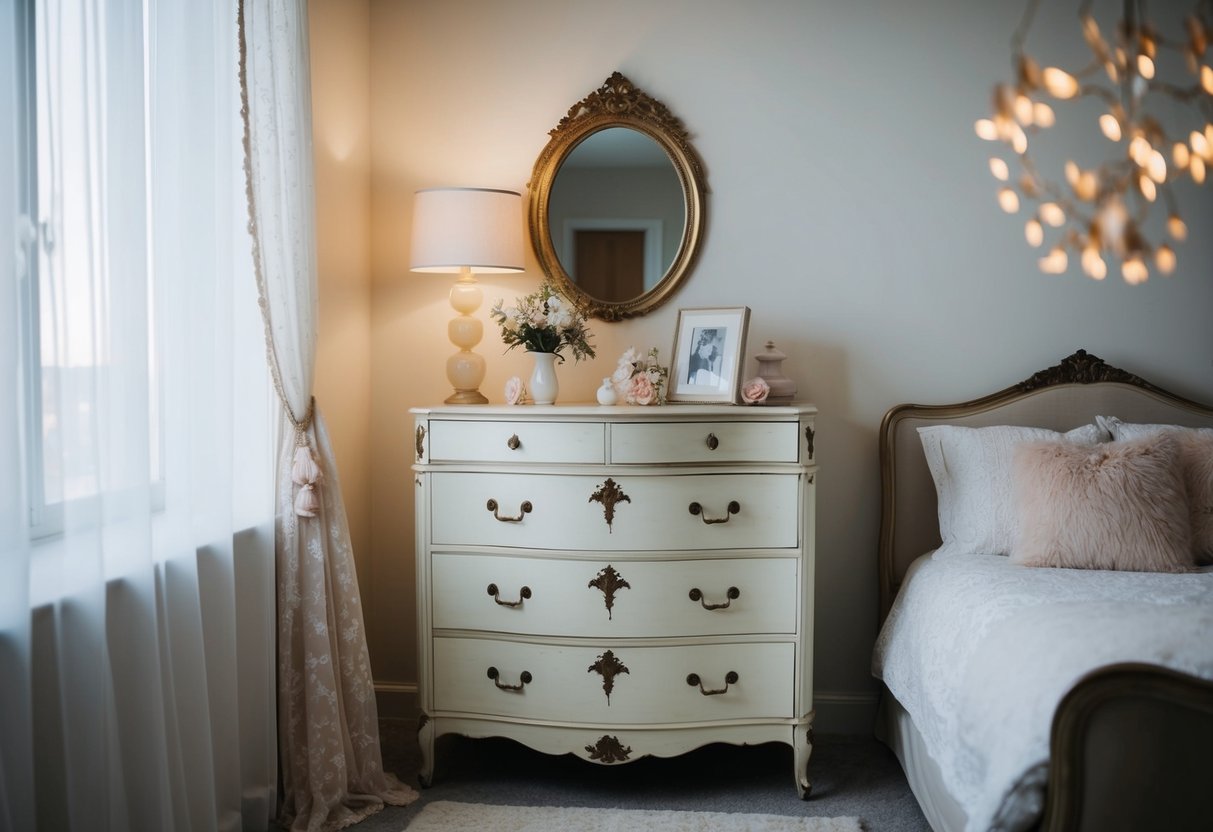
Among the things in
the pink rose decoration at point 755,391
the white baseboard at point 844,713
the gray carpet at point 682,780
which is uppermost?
the pink rose decoration at point 755,391

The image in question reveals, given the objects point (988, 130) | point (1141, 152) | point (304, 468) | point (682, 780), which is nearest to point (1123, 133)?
point (1141, 152)

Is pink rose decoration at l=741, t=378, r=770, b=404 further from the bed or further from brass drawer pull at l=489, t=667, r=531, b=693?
brass drawer pull at l=489, t=667, r=531, b=693

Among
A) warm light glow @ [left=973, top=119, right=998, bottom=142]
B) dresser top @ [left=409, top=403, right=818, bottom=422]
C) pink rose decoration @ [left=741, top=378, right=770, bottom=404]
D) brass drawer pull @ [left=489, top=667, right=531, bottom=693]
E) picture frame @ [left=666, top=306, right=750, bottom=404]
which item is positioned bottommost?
brass drawer pull @ [left=489, top=667, right=531, bottom=693]

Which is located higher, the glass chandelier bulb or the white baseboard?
the glass chandelier bulb

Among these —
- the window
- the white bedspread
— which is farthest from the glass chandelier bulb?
the window

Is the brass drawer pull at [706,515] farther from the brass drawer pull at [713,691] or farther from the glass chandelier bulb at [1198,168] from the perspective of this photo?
the glass chandelier bulb at [1198,168]

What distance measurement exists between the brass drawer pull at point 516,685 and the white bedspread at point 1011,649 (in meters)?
1.06

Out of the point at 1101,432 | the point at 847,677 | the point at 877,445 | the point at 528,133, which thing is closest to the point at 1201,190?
the point at 1101,432

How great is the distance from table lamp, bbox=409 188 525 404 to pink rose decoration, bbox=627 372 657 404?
0.55 meters

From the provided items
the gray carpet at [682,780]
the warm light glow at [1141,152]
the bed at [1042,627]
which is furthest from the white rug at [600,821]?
the warm light glow at [1141,152]

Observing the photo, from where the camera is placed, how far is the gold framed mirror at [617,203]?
310 cm

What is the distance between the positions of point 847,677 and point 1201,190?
1979 millimetres

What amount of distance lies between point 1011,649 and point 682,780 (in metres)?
1.24

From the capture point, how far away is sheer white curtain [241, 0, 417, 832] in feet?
7.69
